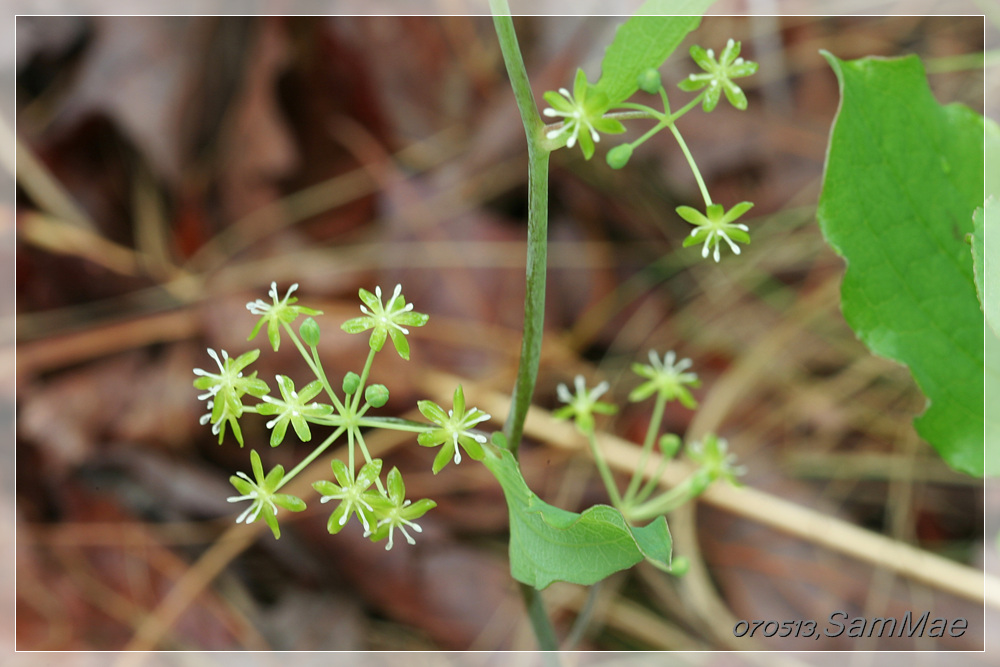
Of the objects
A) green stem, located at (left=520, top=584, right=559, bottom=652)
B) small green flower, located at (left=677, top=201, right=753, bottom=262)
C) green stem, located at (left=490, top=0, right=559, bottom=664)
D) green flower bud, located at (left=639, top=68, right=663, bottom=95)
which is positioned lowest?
green stem, located at (left=520, top=584, right=559, bottom=652)

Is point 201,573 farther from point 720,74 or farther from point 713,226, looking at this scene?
point 720,74

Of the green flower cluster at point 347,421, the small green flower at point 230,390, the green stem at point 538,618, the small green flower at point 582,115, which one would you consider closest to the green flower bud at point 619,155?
the small green flower at point 582,115

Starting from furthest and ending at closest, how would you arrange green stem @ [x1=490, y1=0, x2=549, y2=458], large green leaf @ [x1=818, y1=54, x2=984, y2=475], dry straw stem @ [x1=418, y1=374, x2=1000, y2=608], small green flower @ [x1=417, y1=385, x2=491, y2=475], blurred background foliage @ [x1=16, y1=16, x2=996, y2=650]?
blurred background foliage @ [x1=16, y1=16, x2=996, y2=650] → dry straw stem @ [x1=418, y1=374, x2=1000, y2=608] → large green leaf @ [x1=818, y1=54, x2=984, y2=475] → small green flower @ [x1=417, y1=385, x2=491, y2=475] → green stem @ [x1=490, y1=0, x2=549, y2=458]

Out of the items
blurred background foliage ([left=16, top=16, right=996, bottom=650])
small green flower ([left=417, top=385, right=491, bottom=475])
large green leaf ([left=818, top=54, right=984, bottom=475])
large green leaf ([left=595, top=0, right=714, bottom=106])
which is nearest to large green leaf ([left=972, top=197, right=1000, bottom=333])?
large green leaf ([left=818, top=54, right=984, bottom=475])

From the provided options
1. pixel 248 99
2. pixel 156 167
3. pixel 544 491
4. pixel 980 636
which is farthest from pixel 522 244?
pixel 980 636

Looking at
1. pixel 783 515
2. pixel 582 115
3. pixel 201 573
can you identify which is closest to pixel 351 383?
pixel 582 115

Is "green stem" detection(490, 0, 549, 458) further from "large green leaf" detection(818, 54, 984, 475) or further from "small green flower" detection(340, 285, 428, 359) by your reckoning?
"large green leaf" detection(818, 54, 984, 475)

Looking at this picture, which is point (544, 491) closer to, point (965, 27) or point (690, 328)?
point (690, 328)
